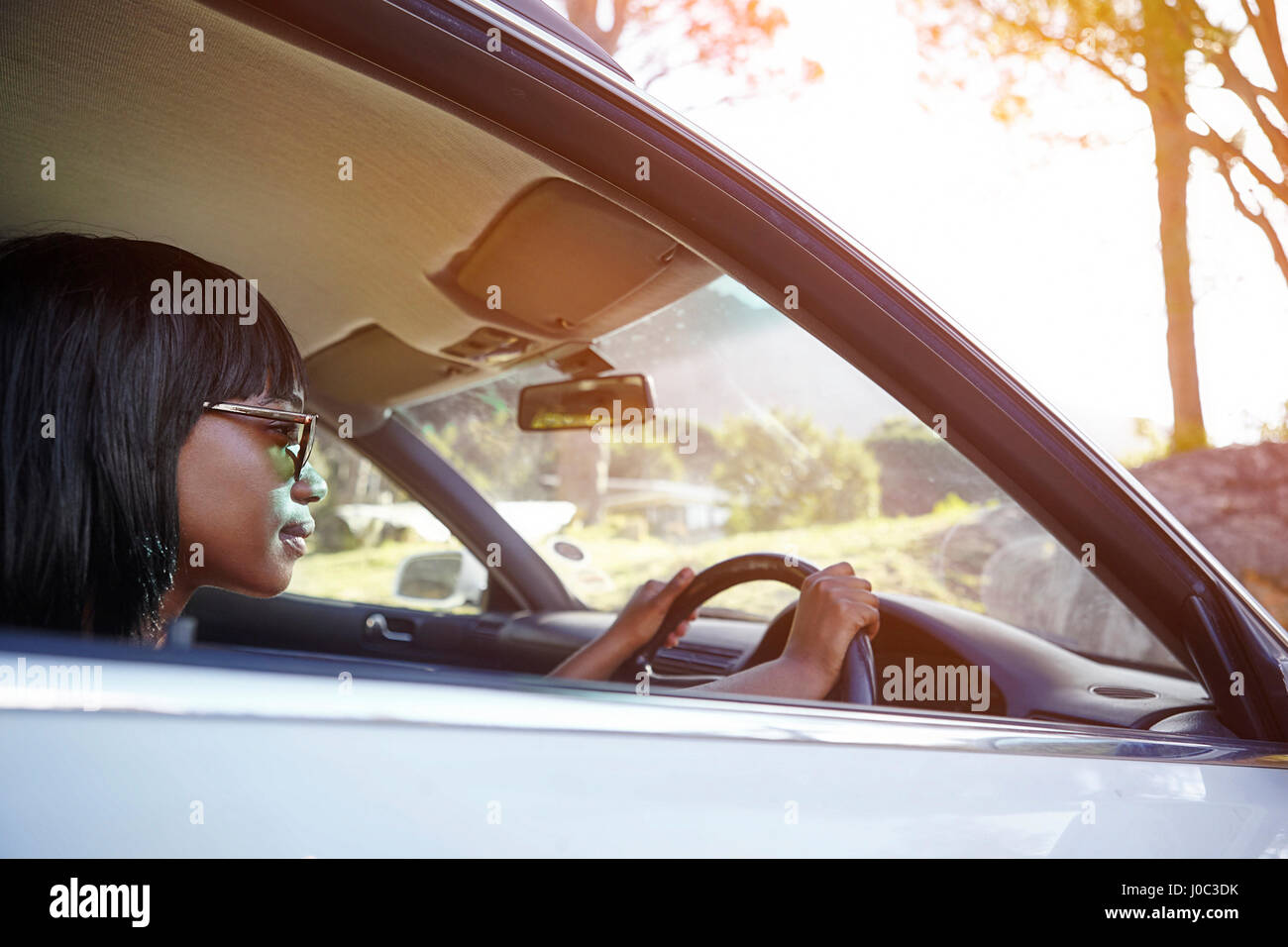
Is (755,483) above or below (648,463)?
below

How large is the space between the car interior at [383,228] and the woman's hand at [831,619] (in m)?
0.14

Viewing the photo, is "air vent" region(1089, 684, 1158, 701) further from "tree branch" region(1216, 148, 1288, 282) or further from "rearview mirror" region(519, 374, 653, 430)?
"tree branch" region(1216, 148, 1288, 282)

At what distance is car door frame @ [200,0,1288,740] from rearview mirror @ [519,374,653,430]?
1.50 metres

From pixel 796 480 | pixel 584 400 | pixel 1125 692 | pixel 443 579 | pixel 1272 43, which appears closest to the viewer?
pixel 1125 692

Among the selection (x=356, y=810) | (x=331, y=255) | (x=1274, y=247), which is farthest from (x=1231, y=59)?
(x=356, y=810)

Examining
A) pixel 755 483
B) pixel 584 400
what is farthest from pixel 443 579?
pixel 755 483

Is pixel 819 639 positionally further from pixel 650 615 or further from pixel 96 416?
pixel 96 416

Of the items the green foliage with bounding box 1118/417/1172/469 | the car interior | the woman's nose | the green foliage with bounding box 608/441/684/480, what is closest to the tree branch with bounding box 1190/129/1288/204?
the green foliage with bounding box 1118/417/1172/469

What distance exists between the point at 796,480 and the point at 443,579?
16.2 feet

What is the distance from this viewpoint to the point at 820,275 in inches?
53.6

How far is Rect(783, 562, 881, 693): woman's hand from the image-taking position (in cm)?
179
